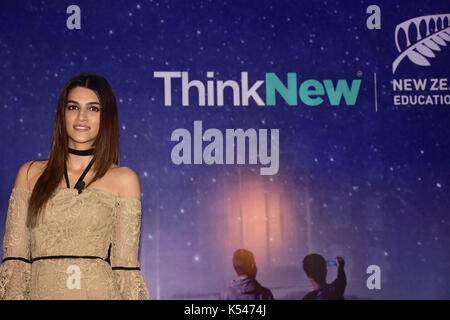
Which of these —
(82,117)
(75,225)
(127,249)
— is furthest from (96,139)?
(127,249)

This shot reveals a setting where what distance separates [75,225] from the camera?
2.11 metres

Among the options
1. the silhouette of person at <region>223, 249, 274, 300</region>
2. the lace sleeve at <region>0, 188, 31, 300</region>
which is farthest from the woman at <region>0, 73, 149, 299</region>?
the silhouette of person at <region>223, 249, 274, 300</region>

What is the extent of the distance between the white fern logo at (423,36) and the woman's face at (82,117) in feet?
6.53

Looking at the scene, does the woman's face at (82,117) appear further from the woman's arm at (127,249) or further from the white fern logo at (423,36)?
the white fern logo at (423,36)

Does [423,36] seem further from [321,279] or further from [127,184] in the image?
[127,184]

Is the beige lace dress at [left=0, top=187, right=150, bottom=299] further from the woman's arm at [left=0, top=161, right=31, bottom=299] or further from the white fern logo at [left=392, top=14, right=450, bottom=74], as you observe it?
the white fern logo at [left=392, top=14, right=450, bottom=74]

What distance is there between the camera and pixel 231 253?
10.7ft

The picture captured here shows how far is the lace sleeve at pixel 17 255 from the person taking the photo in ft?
6.46

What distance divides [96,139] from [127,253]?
1.71 feet

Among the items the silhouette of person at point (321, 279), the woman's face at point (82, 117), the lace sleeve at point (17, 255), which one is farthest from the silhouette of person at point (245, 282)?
the lace sleeve at point (17, 255)

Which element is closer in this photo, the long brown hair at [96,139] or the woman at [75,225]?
the woman at [75,225]

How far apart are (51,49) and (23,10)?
0.30 m

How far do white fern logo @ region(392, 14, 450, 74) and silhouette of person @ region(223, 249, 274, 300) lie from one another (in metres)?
1.56

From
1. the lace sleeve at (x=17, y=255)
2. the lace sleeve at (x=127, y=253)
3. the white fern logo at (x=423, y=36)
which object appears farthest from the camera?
the white fern logo at (x=423, y=36)
